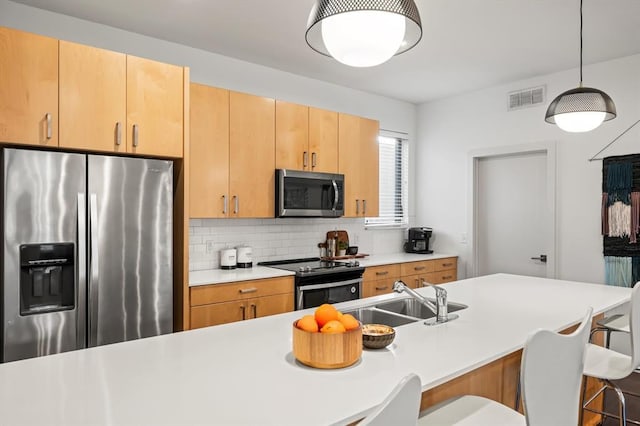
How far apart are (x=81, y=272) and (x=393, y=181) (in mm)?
3830

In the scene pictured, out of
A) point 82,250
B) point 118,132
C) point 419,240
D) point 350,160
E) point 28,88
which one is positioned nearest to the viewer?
point 28,88

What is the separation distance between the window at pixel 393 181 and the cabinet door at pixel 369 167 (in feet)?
1.78

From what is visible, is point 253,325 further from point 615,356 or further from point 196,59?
point 196,59

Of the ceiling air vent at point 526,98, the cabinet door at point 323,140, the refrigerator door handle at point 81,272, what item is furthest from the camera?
the ceiling air vent at point 526,98

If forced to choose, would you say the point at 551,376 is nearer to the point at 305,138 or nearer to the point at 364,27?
the point at 364,27

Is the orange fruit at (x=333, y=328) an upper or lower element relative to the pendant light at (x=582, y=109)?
lower

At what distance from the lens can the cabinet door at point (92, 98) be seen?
2635 millimetres

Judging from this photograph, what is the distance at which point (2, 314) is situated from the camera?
2.42 meters

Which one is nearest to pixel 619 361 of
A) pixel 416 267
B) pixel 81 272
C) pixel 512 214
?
pixel 416 267

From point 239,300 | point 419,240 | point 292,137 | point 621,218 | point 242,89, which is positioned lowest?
point 239,300

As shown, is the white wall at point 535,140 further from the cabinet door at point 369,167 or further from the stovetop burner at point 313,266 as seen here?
the stovetop burner at point 313,266

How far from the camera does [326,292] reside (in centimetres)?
379

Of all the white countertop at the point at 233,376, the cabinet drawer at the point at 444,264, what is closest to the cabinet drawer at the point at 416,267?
the cabinet drawer at the point at 444,264

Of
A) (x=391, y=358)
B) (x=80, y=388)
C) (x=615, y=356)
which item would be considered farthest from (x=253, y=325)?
(x=615, y=356)
